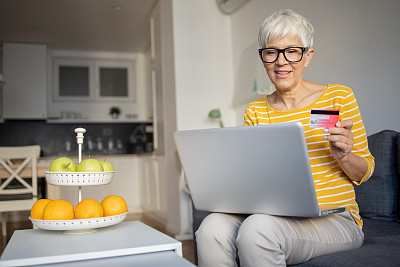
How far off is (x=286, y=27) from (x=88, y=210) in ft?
2.85

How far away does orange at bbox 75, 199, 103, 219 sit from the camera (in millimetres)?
1287

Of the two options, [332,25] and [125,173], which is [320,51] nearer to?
[332,25]

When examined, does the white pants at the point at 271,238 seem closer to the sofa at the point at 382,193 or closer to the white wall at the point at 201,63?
the sofa at the point at 382,193

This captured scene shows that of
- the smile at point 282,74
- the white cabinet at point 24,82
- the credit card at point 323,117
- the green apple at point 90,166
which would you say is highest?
the white cabinet at point 24,82

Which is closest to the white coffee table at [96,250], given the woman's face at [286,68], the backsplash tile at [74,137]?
the woman's face at [286,68]

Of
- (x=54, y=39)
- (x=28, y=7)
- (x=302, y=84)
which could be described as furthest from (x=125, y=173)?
(x=302, y=84)

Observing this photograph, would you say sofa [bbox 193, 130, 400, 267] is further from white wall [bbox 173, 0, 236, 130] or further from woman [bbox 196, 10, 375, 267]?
white wall [bbox 173, 0, 236, 130]

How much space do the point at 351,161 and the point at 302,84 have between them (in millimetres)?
372

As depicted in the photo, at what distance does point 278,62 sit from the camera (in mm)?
1420

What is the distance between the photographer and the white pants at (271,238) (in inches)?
44.8

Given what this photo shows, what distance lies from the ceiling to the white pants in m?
3.87

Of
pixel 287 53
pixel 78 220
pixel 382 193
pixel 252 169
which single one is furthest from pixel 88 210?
pixel 382 193

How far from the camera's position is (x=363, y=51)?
243 centimetres

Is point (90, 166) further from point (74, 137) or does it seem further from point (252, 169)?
point (74, 137)
